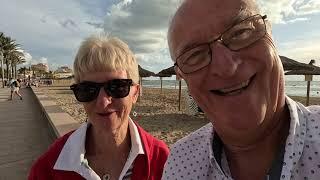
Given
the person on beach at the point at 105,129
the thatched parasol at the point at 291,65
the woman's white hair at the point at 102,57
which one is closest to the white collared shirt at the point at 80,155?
the person on beach at the point at 105,129

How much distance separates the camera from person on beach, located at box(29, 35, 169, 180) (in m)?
2.29

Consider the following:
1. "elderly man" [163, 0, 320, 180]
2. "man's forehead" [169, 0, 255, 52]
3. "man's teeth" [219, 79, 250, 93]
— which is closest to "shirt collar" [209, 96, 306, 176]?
"elderly man" [163, 0, 320, 180]

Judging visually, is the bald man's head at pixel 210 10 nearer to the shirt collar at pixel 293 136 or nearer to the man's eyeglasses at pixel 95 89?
the shirt collar at pixel 293 136

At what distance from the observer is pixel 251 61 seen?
1.16 metres

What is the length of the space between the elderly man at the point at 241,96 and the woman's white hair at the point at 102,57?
3.52ft

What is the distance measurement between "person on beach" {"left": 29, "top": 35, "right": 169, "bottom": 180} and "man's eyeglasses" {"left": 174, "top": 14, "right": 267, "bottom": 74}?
1.15 m

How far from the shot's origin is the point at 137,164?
233 centimetres

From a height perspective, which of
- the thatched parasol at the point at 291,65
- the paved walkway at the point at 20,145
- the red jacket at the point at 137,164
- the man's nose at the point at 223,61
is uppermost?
the thatched parasol at the point at 291,65

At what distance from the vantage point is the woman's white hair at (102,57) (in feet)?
7.64

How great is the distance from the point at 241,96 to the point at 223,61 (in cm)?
12

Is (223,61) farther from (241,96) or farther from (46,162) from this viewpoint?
(46,162)

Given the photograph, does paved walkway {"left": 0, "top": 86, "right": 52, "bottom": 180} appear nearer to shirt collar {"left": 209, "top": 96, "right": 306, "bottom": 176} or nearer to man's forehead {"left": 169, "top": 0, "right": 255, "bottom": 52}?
man's forehead {"left": 169, "top": 0, "right": 255, "bottom": 52}

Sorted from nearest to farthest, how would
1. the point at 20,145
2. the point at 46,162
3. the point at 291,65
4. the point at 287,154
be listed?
the point at 287,154 < the point at 46,162 < the point at 20,145 < the point at 291,65

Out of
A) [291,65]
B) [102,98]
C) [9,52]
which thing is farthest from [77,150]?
[9,52]
